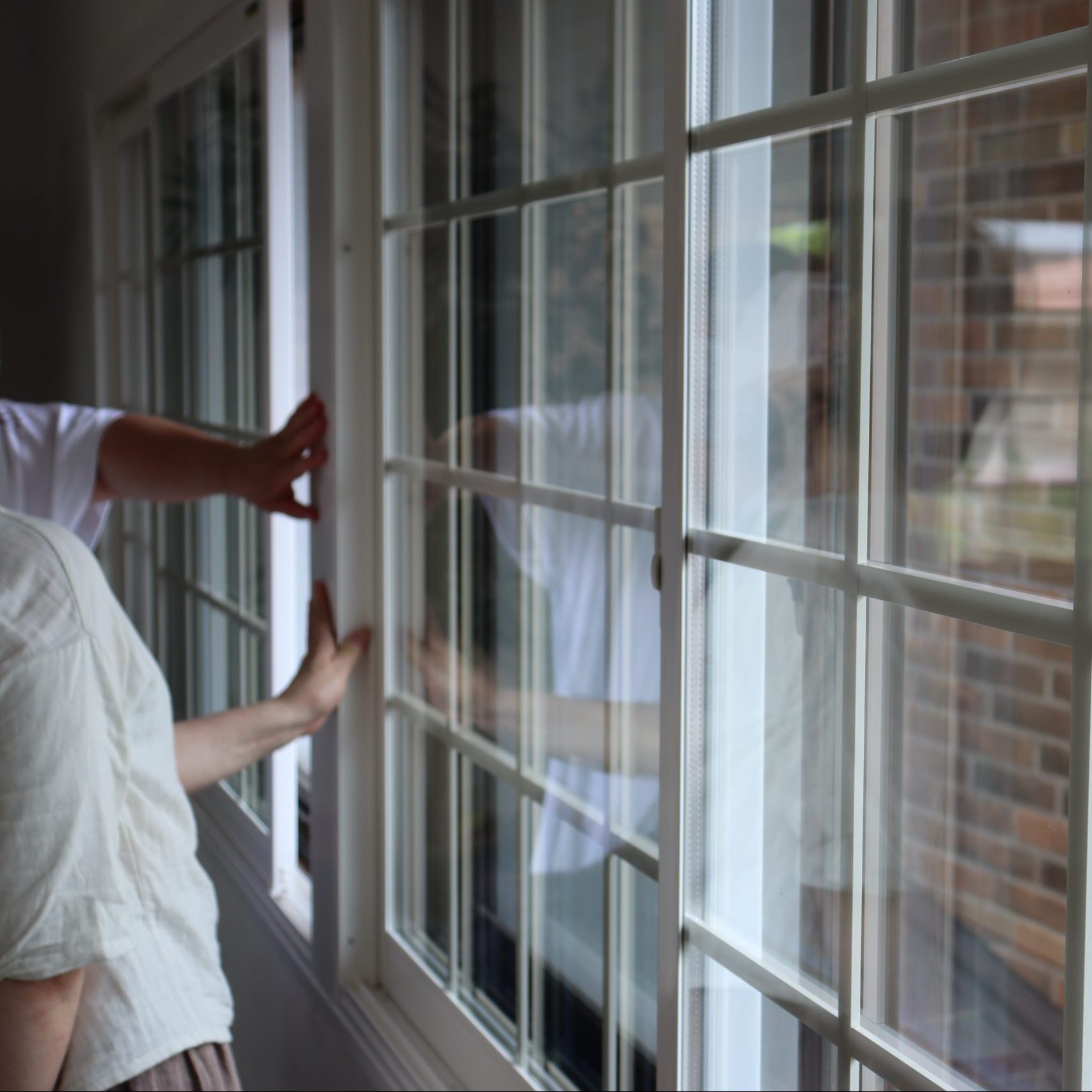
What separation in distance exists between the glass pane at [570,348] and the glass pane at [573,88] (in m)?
0.04

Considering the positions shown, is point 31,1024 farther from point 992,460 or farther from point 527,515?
point 992,460

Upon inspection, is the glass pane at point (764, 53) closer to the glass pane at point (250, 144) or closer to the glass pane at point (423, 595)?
the glass pane at point (423, 595)

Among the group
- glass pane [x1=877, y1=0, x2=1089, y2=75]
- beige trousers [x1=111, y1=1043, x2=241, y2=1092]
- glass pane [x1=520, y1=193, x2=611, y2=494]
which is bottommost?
beige trousers [x1=111, y1=1043, x2=241, y2=1092]

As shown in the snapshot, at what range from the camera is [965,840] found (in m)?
0.86

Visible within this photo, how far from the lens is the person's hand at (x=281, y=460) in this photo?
5.10 feet

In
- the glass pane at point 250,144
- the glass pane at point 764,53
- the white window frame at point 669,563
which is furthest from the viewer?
the glass pane at point 250,144

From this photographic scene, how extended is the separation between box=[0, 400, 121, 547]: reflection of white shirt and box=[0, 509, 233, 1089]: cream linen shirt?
496mm

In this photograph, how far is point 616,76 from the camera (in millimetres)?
1060

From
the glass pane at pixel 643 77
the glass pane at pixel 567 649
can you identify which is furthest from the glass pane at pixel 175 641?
the glass pane at pixel 643 77

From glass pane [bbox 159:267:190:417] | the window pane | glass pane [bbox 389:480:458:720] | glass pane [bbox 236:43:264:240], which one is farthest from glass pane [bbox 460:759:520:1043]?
glass pane [bbox 236:43:264:240]

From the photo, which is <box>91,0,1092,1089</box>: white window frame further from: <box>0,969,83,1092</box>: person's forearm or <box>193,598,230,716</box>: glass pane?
<box>0,969,83,1092</box>: person's forearm

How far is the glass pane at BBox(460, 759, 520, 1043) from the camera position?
1.34 meters

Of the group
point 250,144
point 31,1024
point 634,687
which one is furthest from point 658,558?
point 250,144

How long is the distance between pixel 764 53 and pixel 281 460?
89 cm
